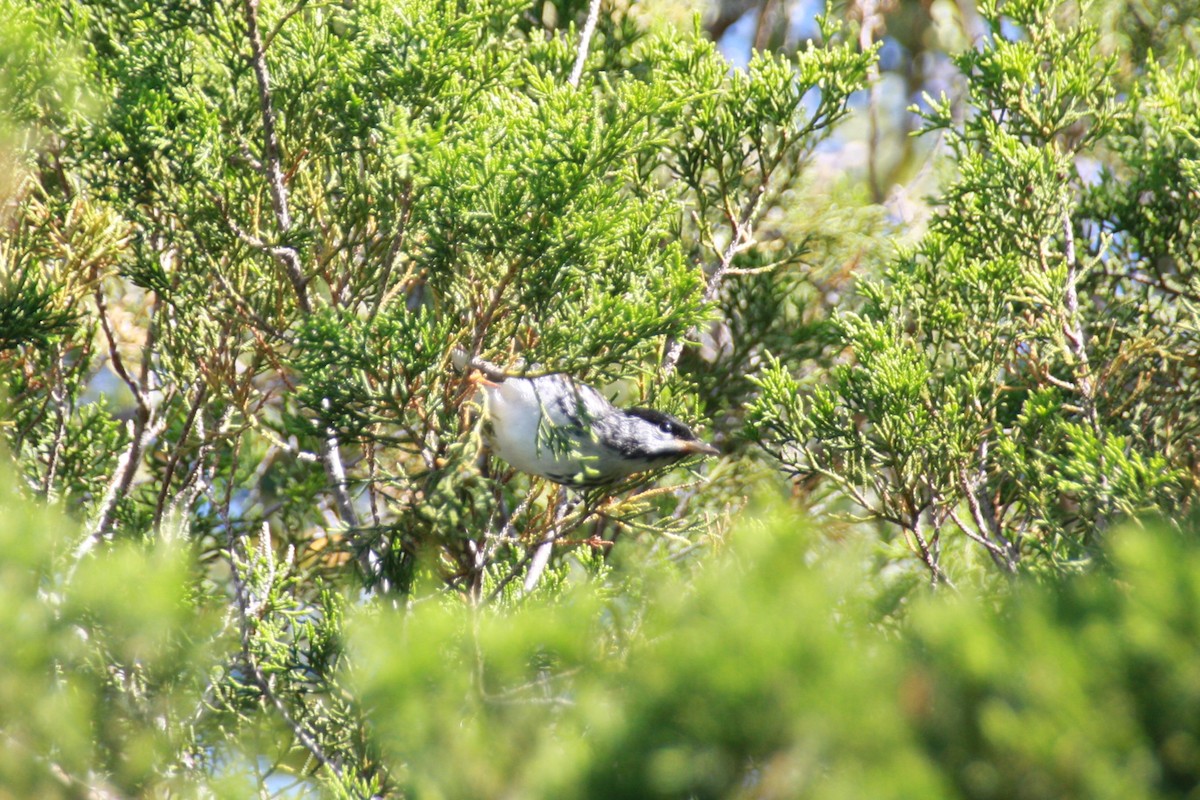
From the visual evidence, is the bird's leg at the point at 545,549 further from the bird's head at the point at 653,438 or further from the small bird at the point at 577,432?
the bird's head at the point at 653,438

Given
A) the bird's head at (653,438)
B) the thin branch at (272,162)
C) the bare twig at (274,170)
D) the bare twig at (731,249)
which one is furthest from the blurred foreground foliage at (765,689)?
the bare twig at (731,249)

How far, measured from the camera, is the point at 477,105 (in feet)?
7.27

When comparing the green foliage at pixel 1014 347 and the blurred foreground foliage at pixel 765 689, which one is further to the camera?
the green foliage at pixel 1014 347

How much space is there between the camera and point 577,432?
2605mm

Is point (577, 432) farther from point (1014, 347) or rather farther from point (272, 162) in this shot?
point (1014, 347)

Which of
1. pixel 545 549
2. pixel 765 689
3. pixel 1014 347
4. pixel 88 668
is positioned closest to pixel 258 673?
pixel 88 668

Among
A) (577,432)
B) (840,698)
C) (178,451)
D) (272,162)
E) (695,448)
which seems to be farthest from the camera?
(695,448)

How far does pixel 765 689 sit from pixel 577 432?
62.7 inches

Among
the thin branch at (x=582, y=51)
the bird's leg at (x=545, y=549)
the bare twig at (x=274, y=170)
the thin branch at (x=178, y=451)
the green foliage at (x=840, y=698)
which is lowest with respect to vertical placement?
the green foliage at (x=840, y=698)

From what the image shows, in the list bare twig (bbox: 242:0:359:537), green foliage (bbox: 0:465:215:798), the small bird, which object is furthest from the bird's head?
green foliage (bbox: 0:465:215:798)

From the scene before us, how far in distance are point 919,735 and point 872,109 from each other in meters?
5.02

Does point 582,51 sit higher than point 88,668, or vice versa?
point 582,51

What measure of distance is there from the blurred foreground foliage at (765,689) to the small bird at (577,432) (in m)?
1.19

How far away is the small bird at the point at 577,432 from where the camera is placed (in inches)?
102
